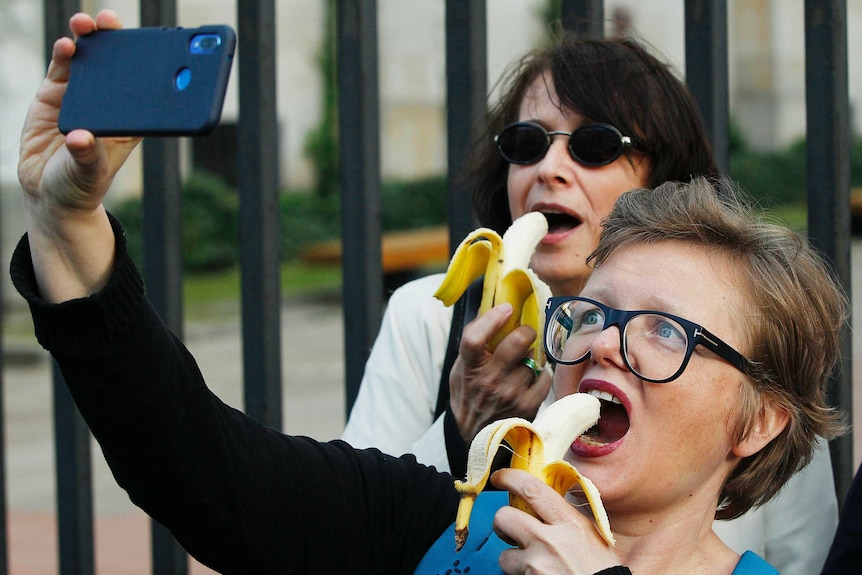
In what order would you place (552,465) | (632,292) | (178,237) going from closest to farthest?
(552,465), (632,292), (178,237)

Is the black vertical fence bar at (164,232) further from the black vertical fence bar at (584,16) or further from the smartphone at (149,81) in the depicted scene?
the smartphone at (149,81)

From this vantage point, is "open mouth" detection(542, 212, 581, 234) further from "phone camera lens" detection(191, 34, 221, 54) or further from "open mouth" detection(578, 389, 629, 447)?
"phone camera lens" detection(191, 34, 221, 54)

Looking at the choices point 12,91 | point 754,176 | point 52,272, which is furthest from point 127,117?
point 754,176

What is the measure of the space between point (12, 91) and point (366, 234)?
13.4m

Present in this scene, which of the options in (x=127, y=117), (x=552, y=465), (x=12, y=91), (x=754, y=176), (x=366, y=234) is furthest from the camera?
(x=754, y=176)

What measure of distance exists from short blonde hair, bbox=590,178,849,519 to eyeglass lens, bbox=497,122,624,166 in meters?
0.65

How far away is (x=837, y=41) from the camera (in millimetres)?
2562

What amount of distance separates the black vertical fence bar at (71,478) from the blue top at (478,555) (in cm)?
182

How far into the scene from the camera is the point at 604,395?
1851 millimetres

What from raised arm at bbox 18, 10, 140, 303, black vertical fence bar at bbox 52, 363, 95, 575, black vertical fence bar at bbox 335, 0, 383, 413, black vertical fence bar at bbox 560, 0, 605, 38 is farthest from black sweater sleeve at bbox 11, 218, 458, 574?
black vertical fence bar at bbox 52, 363, 95, 575

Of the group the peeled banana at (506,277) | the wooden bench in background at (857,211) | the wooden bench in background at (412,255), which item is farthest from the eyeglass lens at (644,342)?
the wooden bench in background at (857,211)

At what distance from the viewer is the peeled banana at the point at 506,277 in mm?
2357

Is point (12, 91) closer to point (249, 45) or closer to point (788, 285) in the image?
point (249, 45)

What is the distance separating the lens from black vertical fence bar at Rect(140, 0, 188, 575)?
3.24 m
